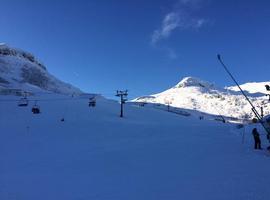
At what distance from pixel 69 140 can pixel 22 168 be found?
13.1 m

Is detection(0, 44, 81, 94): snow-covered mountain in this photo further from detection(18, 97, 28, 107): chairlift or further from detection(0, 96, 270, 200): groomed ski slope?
detection(0, 96, 270, 200): groomed ski slope

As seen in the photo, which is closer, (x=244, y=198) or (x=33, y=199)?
(x=244, y=198)

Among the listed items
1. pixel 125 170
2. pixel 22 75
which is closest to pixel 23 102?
pixel 125 170

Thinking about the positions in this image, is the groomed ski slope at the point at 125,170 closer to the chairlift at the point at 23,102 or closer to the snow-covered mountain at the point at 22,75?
the chairlift at the point at 23,102

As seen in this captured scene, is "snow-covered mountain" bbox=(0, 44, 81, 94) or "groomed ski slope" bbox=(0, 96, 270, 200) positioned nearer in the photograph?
"groomed ski slope" bbox=(0, 96, 270, 200)

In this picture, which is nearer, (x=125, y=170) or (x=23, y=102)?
(x=125, y=170)

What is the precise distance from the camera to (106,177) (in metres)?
17.5

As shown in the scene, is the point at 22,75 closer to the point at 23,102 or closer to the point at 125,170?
the point at 23,102

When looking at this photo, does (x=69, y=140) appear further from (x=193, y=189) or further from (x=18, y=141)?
(x=193, y=189)

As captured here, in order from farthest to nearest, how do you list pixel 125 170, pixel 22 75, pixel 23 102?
pixel 22 75
pixel 23 102
pixel 125 170

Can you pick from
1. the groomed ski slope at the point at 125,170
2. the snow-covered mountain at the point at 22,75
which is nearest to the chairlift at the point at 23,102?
the groomed ski slope at the point at 125,170

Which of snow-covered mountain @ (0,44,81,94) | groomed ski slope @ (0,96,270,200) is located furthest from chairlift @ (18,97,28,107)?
snow-covered mountain @ (0,44,81,94)

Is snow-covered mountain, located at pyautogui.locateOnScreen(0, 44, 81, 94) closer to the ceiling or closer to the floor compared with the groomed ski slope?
closer to the ceiling

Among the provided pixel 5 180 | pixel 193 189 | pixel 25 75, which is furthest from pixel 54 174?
pixel 25 75
